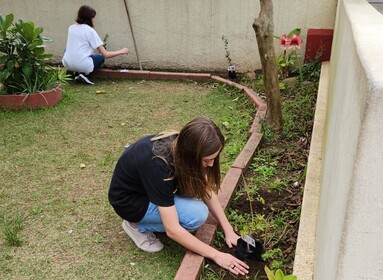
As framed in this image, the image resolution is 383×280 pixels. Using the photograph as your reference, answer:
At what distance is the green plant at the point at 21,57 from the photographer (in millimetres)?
5316

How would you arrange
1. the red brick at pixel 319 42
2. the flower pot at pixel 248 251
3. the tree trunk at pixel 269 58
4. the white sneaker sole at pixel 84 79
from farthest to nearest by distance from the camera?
the white sneaker sole at pixel 84 79
the red brick at pixel 319 42
the tree trunk at pixel 269 58
the flower pot at pixel 248 251

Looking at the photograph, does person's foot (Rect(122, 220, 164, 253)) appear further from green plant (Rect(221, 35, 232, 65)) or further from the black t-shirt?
green plant (Rect(221, 35, 232, 65))

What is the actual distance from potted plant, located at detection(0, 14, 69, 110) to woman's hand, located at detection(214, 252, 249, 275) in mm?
3702

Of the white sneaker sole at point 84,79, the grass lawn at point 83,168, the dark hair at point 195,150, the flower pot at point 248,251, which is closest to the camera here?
the dark hair at point 195,150

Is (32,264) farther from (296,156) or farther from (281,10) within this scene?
(281,10)

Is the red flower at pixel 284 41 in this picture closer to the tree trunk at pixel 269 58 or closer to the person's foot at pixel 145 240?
the tree trunk at pixel 269 58

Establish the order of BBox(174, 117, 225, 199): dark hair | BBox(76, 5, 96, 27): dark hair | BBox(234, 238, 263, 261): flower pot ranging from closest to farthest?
BBox(174, 117, 225, 199): dark hair < BBox(234, 238, 263, 261): flower pot < BBox(76, 5, 96, 27): dark hair

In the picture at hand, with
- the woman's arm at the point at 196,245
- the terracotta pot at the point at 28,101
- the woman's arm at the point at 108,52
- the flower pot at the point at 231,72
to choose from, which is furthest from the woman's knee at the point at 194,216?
the woman's arm at the point at 108,52

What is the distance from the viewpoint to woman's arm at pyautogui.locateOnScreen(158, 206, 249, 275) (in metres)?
2.48

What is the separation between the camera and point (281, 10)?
639 cm

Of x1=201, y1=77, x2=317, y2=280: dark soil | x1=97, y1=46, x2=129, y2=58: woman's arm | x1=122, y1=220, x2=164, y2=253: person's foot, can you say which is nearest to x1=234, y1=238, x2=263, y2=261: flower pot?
x1=201, y1=77, x2=317, y2=280: dark soil

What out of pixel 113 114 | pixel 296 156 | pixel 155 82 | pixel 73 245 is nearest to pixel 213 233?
pixel 73 245

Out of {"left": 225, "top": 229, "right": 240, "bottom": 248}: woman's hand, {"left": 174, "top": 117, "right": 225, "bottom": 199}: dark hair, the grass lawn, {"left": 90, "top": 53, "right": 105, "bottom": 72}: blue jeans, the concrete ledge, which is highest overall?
{"left": 174, "top": 117, "right": 225, "bottom": 199}: dark hair

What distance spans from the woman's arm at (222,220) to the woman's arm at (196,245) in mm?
200
